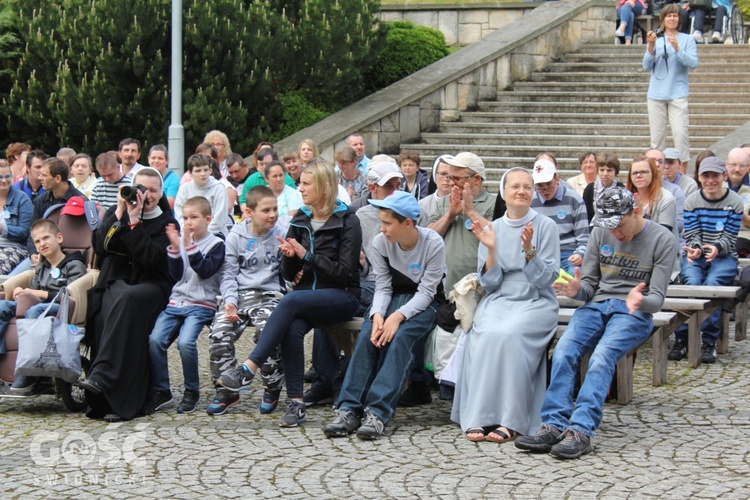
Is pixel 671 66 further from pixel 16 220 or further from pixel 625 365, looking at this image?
pixel 16 220

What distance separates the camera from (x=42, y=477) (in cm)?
637

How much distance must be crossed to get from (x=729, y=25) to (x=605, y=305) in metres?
15.6

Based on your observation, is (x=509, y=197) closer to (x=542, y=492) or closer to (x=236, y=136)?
(x=542, y=492)

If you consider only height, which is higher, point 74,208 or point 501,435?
point 74,208

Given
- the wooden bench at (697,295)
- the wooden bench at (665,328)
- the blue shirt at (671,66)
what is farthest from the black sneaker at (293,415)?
the blue shirt at (671,66)

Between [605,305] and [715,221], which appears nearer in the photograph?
[605,305]

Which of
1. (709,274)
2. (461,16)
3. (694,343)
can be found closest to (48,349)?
(694,343)

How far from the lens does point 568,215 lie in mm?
9188

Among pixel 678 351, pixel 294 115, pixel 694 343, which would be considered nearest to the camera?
pixel 694 343

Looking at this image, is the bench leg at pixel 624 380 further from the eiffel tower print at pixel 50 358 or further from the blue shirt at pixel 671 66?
the blue shirt at pixel 671 66

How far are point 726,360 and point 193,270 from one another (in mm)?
4254

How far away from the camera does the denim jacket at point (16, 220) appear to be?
421 inches

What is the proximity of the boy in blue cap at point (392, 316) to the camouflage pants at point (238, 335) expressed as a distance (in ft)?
2.15

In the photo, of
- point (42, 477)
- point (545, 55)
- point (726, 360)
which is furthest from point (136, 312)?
point (545, 55)
